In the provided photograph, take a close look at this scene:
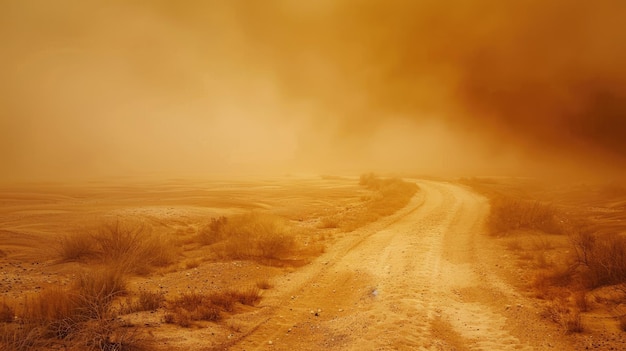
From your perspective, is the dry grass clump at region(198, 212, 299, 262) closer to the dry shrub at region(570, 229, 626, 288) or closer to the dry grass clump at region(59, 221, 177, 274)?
the dry grass clump at region(59, 221, 177, 274)

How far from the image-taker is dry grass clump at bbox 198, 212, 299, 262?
11.6 m

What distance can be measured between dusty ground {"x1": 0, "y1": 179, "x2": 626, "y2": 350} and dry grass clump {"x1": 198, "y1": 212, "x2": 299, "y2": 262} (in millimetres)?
777

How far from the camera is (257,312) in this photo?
7.32 metres

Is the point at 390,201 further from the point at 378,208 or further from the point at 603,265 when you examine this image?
the point at 603,265

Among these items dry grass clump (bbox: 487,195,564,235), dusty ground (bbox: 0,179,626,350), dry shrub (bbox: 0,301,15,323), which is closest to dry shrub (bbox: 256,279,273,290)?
dusty ground (bbox: 0,179,626,350)

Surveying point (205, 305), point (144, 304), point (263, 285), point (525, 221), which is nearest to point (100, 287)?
point (144, 304)

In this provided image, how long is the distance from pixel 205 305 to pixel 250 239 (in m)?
5.62

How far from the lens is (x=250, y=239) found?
500 inches

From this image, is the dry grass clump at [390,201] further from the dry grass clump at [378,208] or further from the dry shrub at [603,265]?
the dry shrub at [603,265]

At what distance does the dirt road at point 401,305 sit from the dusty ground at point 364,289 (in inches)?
0.9

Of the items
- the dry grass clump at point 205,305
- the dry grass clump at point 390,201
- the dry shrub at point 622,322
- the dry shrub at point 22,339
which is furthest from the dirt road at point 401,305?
the dry grass clump at point 390,201

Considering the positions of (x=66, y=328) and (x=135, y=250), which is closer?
(x=66, y=328)

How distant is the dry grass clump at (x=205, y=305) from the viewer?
258 inches

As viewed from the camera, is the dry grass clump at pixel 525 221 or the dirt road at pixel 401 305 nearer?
the dirt road at pixel 401 305
